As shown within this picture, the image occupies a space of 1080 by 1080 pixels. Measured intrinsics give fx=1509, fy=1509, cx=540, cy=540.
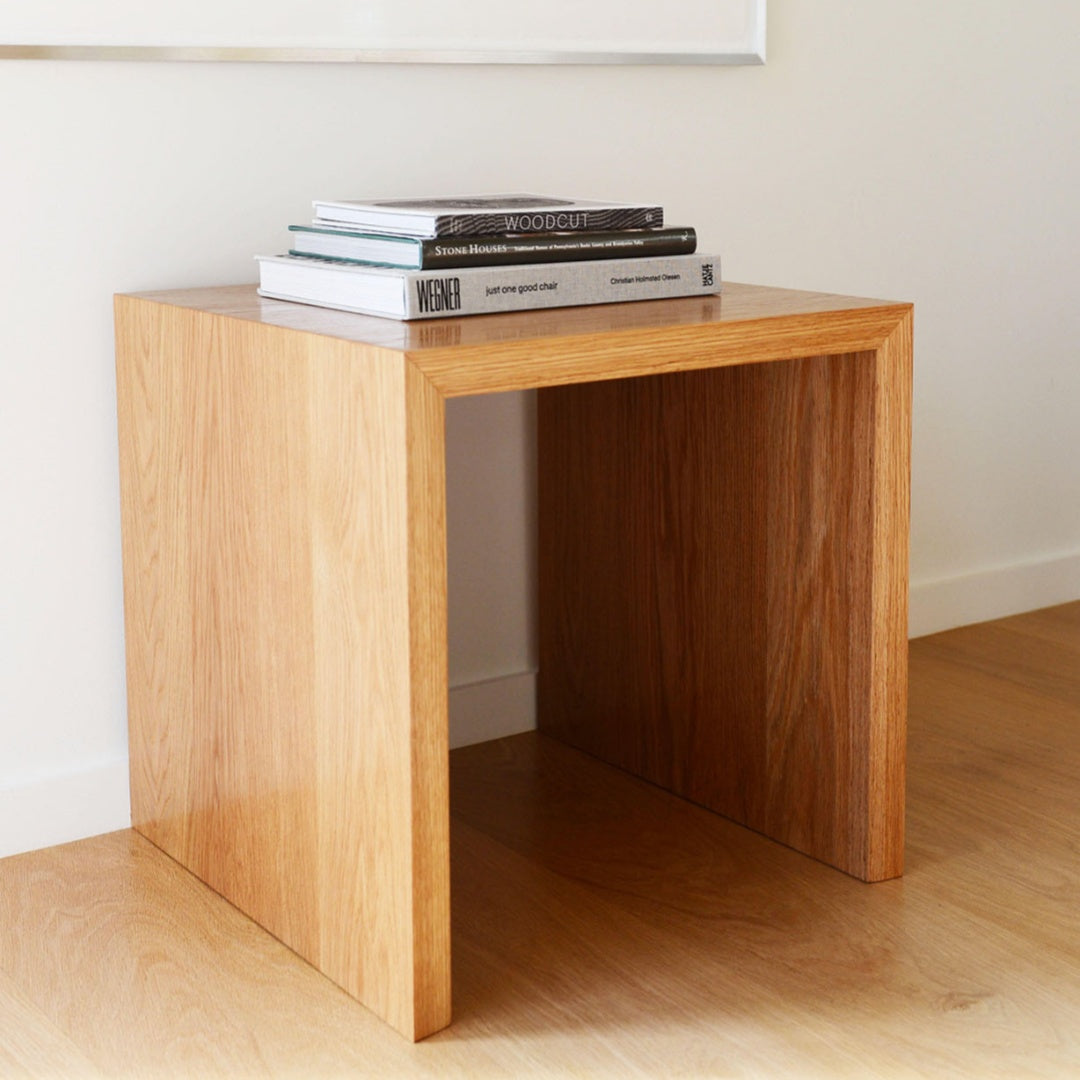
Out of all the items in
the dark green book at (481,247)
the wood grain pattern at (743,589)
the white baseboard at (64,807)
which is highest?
the dark green book at (481,247)

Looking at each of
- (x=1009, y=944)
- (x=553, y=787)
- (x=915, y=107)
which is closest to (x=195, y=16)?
(x=553, y=787)

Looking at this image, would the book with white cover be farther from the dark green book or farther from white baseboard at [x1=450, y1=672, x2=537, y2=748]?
white baseboard at [x1=450, y1=672, x2=537, y2=748]

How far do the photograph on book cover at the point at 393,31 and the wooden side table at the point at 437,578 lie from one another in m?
0.22

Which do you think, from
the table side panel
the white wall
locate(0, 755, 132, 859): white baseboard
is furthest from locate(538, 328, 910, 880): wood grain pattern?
locate(0, 755, 132, 859): white baseboard

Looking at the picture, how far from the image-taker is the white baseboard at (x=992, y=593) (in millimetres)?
1976

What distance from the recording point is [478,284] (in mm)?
1151

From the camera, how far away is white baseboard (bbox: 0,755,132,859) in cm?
136

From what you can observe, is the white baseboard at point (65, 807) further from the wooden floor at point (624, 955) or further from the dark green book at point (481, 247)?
the dark green book at point (481, 247)

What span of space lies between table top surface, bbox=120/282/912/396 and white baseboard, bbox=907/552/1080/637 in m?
0.79

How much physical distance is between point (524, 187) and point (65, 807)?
2.50ft

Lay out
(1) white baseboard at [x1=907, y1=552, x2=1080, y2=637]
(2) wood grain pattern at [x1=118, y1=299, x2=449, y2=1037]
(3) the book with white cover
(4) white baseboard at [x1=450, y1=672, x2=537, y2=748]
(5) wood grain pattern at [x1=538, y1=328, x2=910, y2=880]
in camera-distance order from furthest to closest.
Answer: (1) white baseboard at [x1=907, y1=552, x2=1080, y2=637] < (4) white baseboard at [x1=450, y1=672, x2=537, y2=748] < (5) wood grain pattern at [x1=538, y1=328, x2=910, y2=880] < (3) the book with white cover < (2) wood grain pattern at [x1=118, y1=299, x2=449, y2=1037]

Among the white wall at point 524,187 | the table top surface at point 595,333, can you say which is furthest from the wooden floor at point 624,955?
the table top surface at point 595,333

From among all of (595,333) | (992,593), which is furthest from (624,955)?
(992,593)

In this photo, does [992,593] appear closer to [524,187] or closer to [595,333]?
[524,187]
